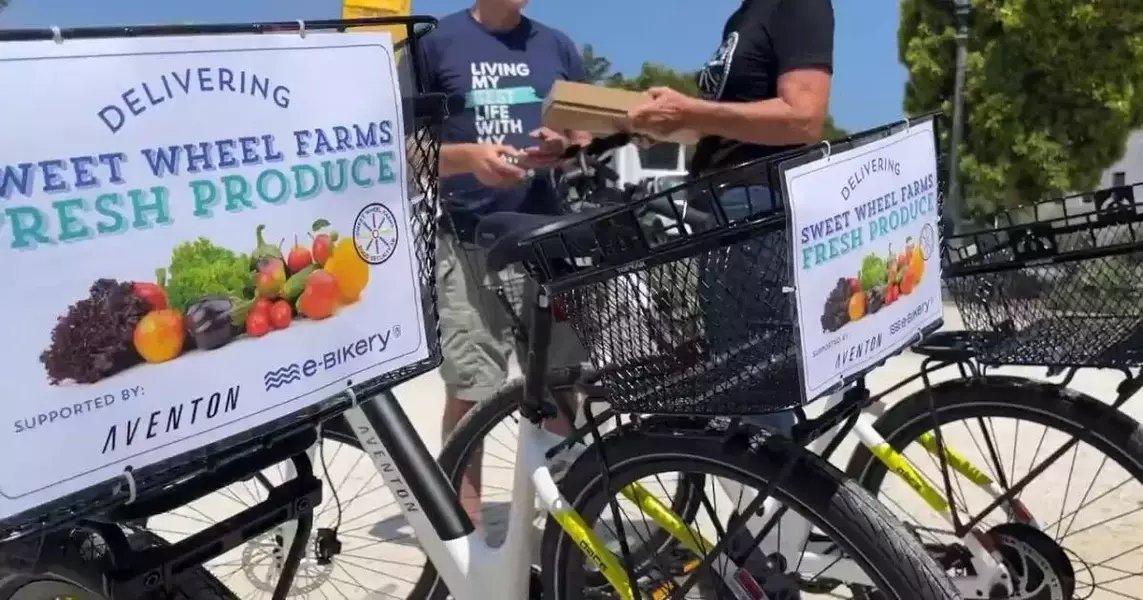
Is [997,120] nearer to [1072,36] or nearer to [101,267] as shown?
[1072,36]

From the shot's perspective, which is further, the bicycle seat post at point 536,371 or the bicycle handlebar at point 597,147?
the bicycle handlebar at point 597,147

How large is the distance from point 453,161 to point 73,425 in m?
1.42

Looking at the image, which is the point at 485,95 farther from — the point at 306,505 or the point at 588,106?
the point at 306,505

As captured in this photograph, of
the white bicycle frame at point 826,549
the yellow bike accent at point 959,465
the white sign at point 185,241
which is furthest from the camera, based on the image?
the yellow bike accent at point 959,465

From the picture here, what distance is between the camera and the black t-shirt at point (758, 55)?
1945 millimetres

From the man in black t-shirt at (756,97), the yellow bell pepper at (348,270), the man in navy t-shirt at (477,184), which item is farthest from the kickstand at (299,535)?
the man in navy t-shirt at (477,184)

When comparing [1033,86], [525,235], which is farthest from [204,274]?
[1033,86]

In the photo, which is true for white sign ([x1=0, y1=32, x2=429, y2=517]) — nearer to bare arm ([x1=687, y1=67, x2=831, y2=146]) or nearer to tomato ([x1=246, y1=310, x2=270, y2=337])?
tomato ([x1=246, y1=310, x2=270, y2=337])

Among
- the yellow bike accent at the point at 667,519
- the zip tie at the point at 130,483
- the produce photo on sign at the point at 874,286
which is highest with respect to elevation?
the produce photo on sign at the point at 874,286

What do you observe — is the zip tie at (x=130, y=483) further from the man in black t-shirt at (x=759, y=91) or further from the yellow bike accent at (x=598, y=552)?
the man in black t-shirt at (x=759, y=91)

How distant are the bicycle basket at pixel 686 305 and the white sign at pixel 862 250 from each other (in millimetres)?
35

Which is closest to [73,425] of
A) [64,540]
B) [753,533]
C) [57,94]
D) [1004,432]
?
[57,94]

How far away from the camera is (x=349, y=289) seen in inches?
55.7

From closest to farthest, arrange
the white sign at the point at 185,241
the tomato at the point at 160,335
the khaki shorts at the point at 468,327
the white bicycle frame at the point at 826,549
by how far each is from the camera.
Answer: the white sign at the point at 185,241 → the tomato at the point at 160,335 → the white bicycle frame at the point at 826,549 → the khaki shorts at the point at 468,327
